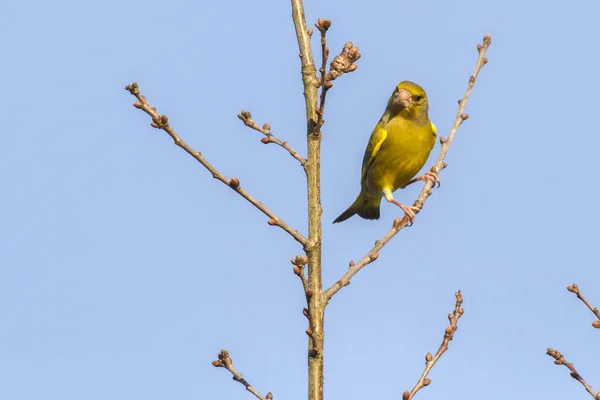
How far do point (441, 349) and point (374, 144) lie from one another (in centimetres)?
415

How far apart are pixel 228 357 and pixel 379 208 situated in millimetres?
5094

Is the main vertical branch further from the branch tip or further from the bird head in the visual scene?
the bird head

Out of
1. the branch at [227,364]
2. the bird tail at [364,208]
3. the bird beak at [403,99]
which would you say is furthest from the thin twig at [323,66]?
the bird tail at [364,208]

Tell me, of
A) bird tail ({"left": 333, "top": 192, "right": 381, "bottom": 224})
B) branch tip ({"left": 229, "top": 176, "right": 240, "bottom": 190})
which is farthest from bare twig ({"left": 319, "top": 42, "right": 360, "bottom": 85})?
bird tail ({"left": 333, "top": 192, "right": 381, "bottom": 224})

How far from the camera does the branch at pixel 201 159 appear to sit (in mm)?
4094

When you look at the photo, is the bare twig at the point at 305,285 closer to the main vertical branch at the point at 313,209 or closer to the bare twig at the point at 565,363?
the main vertical branch at the point at 313,209

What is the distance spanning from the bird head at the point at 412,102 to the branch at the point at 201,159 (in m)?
4.31

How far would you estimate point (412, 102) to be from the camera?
27.6ft

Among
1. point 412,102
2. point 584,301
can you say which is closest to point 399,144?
point 412,102

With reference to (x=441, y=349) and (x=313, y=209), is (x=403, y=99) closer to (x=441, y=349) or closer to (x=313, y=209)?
(x=441, y=349)

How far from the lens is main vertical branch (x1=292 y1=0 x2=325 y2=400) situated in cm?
384

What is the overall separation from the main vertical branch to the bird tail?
4826mm

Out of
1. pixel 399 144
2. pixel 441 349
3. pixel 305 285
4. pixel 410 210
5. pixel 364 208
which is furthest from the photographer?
pixel 364 208

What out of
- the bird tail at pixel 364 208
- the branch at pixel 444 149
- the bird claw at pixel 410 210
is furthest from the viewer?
the bird tail at pixel 364 208
